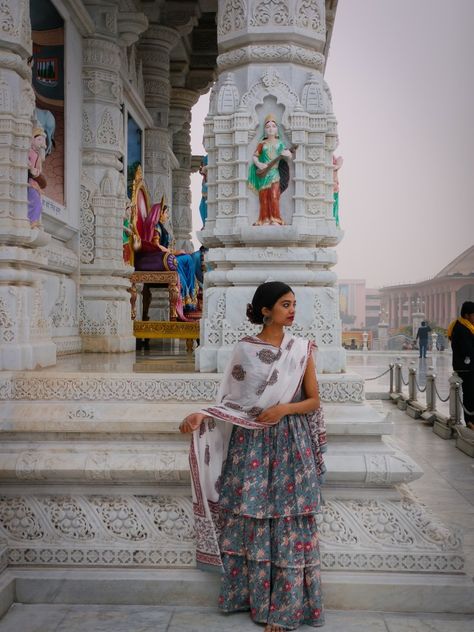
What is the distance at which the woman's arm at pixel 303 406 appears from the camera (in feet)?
12.2

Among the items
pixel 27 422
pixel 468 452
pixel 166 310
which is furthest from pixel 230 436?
pixel 166 310

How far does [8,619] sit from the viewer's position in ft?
13.2

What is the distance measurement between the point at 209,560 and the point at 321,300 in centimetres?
191

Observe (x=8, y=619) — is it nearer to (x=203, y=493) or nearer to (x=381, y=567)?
(x=203, y=493)

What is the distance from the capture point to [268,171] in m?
5.19

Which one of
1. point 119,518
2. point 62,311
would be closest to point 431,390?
point 62,311

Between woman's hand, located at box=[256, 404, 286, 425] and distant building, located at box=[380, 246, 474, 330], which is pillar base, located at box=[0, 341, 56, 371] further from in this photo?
distant building, located at box=[380, 246, 474, 330]

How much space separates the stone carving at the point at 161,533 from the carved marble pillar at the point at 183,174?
10405mm

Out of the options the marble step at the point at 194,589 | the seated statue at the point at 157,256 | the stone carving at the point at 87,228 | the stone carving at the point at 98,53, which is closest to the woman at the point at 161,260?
the seated statue at the point at 157,256

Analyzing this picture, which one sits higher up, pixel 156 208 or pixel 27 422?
pixel 156 208

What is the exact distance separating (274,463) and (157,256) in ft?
18.9

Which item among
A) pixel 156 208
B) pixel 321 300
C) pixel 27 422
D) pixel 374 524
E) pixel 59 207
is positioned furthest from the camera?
pixel 156 208

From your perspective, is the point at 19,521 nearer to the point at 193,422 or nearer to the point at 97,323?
the point at 193,422

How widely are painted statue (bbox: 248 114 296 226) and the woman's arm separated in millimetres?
1659
